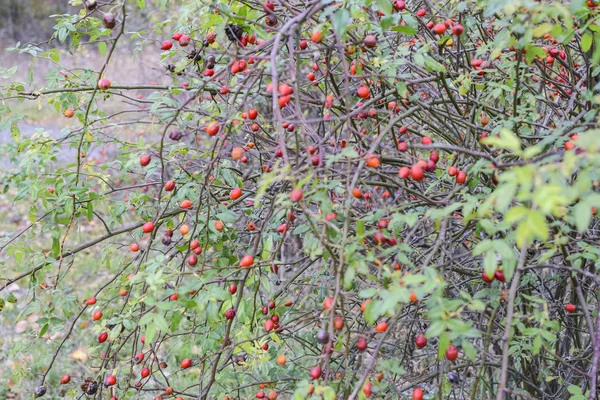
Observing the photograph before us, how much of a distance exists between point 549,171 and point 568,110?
1.10 metres

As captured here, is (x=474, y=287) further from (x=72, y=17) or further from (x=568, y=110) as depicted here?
(x=72, y=17)

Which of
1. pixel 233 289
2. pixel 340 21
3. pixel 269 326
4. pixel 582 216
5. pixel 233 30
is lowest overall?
pixel 582 216

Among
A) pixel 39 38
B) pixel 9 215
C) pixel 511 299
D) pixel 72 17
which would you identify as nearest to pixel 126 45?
pixel 9 215

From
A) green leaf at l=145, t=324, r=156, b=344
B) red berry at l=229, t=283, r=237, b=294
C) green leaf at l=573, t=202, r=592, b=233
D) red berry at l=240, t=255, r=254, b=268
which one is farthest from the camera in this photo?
red berry at l=229, t=283, r=237, b=294

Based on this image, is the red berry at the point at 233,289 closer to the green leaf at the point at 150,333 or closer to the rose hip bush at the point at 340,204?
the rose hip bush at the point at 340,204

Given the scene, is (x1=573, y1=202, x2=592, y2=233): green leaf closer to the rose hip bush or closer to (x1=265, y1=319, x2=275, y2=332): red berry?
the rose hip bush

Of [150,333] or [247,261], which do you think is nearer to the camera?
[150,333]

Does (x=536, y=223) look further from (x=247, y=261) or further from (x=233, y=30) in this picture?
(x=233, y=30)

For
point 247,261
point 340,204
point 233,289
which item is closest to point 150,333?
point 247,261

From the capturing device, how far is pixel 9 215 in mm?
6812

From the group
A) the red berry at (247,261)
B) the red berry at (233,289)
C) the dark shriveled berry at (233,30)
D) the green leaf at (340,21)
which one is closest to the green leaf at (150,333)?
the red berry at (247,261)

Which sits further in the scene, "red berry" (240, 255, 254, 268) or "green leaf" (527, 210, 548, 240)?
"red berry" (240, 255, 254, 268)

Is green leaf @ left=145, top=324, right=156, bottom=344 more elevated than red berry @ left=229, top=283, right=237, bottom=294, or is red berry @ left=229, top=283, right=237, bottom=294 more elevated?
red berry @ left=229, top=283, right=237, bottom=294

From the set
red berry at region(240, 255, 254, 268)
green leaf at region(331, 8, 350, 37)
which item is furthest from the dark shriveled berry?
red berry at region(240, 255, 254, 268)
